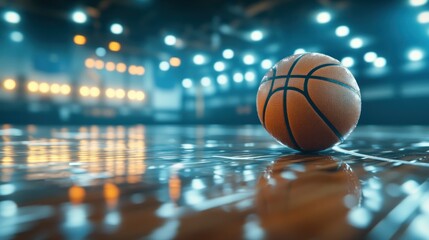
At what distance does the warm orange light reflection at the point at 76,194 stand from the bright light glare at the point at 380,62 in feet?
27.4

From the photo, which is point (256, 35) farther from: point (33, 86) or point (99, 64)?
point (33, 86)

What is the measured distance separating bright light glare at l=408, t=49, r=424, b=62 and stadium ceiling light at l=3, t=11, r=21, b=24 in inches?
402

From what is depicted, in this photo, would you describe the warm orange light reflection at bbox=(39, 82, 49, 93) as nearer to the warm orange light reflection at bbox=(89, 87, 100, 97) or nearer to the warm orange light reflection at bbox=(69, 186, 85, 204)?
the warm orange light reflection at bbox=(89, 87, 100, 97)

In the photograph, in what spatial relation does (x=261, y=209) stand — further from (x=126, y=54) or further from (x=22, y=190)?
(x=126, y=54)

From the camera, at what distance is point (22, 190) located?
0.57 m

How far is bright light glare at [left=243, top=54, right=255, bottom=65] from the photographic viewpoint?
997 cm

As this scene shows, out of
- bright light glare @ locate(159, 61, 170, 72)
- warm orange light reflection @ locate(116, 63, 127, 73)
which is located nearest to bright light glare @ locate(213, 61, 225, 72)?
bright light glare @ locate(159, 61, 170, 72)

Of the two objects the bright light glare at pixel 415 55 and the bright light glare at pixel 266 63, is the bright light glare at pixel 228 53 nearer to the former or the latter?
the bright light glare at pixel 266 63

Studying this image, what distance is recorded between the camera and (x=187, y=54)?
11164 millimetres

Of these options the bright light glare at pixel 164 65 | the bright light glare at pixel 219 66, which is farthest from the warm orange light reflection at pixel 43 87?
the bright light glare at pixel 219 66

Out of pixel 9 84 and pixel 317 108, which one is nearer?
pixel 317 108

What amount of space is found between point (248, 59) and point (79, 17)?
5.50 metres

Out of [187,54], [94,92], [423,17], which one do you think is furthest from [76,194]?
[187,54]

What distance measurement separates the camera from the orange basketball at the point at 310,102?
112 cm
